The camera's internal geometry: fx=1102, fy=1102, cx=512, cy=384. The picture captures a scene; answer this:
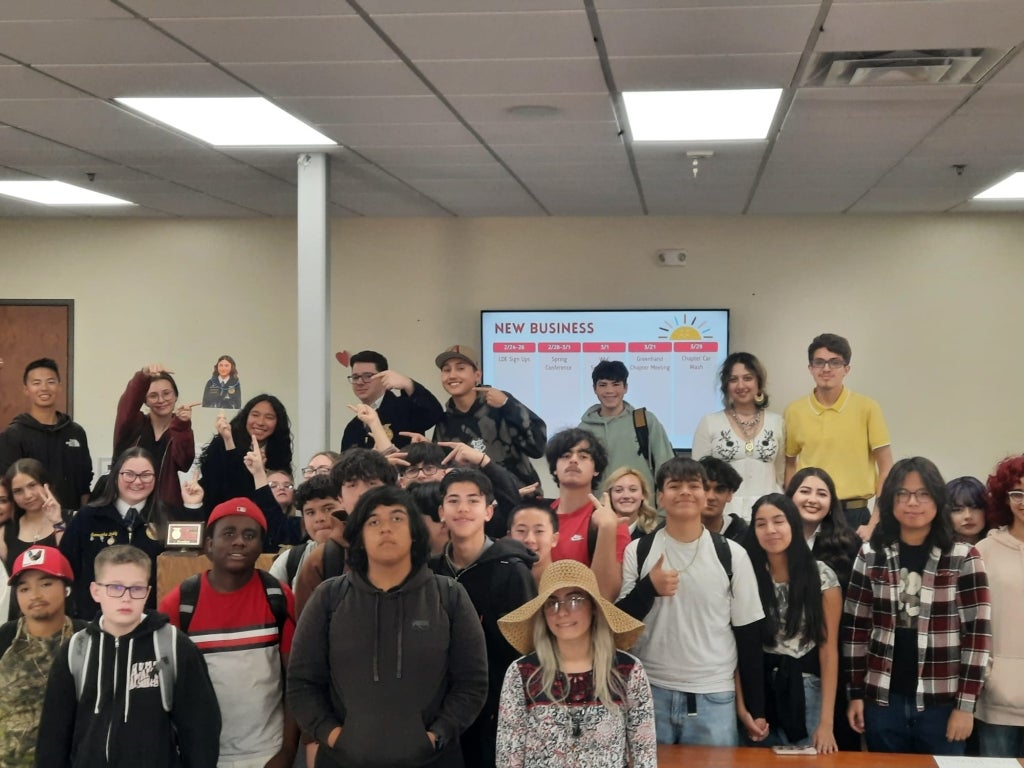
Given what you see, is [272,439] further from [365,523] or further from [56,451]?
[365,523]

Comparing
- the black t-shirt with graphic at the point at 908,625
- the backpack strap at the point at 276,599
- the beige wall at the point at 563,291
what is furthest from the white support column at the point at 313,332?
the black t-shirt with graphic at the point at 908,625

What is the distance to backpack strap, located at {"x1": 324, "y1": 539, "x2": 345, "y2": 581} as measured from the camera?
3.42 metres

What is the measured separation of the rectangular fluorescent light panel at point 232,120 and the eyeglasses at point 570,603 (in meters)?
2.76

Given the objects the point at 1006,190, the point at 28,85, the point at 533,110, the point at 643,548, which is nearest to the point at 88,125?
the point at 28,85

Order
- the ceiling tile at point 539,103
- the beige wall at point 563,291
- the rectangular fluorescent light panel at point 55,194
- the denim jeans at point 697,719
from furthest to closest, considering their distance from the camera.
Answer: the beige wall at point 563,291
the rectangular fluorescent light panel at point 55,194
the ceiling tile at point 539,103
the denim jeans at point 697,719

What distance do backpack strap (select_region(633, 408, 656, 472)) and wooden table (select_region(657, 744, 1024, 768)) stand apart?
2286 mm

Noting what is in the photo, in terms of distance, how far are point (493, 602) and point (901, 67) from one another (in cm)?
247

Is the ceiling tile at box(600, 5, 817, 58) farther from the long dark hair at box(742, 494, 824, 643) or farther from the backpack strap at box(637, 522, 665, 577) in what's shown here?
the backpack strap at box(637, 522, 665, 577)

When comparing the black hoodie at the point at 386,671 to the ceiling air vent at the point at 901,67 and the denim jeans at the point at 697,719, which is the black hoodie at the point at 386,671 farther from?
the ceiling air vent at the point at 901,67

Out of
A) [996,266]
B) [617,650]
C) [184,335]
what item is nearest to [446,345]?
[184,335]

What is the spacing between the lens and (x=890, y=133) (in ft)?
16.8

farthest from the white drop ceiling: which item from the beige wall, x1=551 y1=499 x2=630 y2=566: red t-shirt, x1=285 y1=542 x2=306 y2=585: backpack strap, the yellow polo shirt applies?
x1=285 y1=542 x2=306 y2=585: backpack strap

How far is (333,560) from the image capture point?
3439 mm

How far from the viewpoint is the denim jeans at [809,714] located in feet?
11.1
